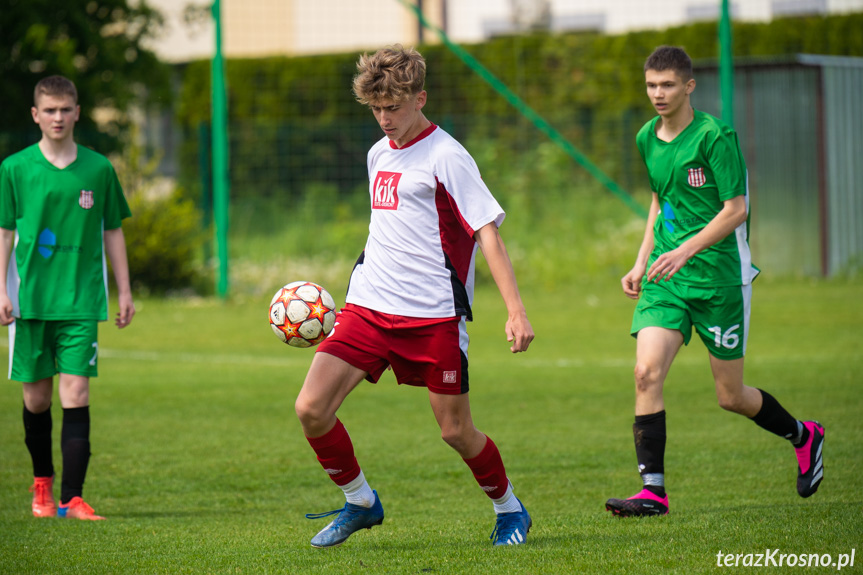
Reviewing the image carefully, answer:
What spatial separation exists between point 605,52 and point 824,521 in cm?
1566

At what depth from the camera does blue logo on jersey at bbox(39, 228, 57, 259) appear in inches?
228

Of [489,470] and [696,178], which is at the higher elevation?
[696,178]

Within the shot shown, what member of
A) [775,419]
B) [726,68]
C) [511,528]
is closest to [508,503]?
[511,528]

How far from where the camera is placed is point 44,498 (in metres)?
5.79

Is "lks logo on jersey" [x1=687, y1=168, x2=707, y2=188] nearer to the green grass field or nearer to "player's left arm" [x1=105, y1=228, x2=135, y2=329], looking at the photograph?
the green grass field

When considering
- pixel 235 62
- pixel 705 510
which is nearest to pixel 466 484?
pixel 705 510

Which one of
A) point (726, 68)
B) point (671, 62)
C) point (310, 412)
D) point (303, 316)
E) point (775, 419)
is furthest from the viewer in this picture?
point (726, 68)

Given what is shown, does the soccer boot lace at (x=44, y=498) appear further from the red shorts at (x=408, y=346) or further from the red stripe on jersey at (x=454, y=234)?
the red stripe on jersey at (x=454, y=234)

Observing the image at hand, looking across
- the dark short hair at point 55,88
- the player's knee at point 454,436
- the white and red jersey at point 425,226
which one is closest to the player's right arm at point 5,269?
the dark short hair at point 55,88

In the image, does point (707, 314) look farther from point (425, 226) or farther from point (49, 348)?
point (49, 348)

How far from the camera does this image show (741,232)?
5555mm

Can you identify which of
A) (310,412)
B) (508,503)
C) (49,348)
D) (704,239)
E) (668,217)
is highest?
(668,217)

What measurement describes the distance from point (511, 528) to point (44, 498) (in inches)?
103

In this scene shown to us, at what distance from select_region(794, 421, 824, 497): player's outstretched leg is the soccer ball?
2539 mm
